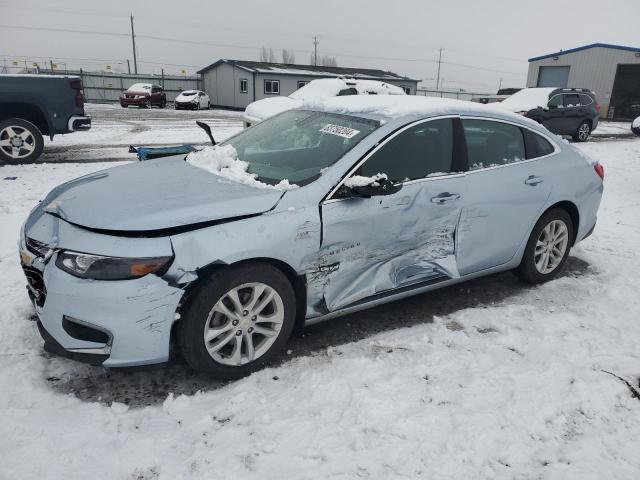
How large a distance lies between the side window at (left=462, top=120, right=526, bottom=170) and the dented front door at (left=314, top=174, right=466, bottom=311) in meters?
0.29

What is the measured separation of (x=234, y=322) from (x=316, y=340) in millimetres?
781

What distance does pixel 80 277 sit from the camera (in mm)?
2367

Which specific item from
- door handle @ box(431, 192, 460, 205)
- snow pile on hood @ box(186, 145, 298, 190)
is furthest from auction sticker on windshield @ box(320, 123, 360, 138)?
door handle @ box(431, 192, 460, 205)

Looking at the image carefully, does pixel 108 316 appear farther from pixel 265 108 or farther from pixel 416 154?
pixel 265 108

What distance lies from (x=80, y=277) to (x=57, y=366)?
2.81 feet

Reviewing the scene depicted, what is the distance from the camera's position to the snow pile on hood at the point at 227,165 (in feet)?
9.64

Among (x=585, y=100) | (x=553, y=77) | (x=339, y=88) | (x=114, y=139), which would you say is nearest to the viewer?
(x=114, y=139)

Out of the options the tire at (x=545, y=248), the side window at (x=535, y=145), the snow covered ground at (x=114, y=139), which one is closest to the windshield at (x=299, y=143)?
the side window at (x=535, y=145)

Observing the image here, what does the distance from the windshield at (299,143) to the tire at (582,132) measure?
14063 mm

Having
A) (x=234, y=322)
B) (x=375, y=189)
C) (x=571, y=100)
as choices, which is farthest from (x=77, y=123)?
(x=571, y=100)

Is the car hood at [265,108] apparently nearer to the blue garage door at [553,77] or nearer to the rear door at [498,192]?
the rear door at [498,192]

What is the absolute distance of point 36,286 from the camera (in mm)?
2646

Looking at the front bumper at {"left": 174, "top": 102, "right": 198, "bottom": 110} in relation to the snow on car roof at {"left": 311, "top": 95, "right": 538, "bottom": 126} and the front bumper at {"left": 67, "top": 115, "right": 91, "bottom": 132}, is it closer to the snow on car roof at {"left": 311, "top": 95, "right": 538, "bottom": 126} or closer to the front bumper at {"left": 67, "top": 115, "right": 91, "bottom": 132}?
the front bumper at {"left": 67, "top": 115, "right": 91, "bottom": 132}

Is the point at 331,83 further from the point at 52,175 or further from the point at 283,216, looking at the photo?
the point at 283,216
